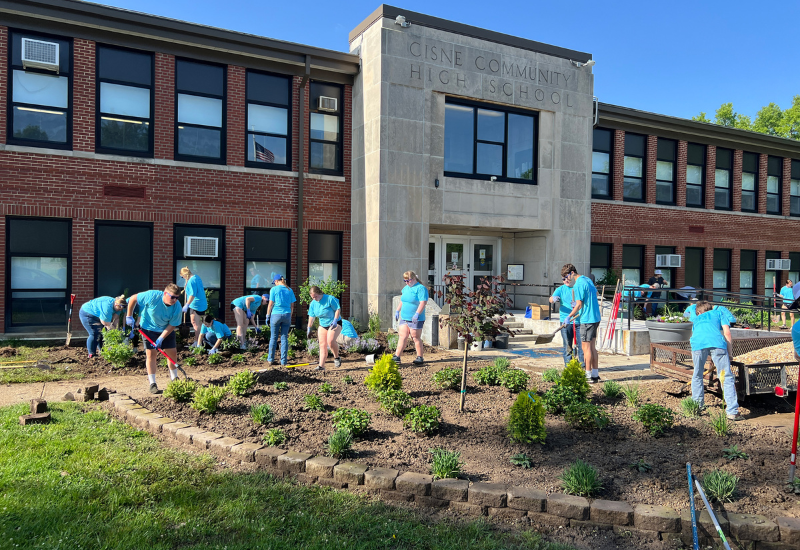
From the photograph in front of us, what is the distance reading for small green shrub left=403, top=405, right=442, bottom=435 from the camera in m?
5.70

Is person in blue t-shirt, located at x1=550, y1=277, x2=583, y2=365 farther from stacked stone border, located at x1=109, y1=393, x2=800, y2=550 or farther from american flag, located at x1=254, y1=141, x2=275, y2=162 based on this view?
american flag, located at x1=254, y1=141, x2=275, y2=162

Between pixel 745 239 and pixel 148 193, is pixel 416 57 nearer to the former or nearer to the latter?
pixel 148 193

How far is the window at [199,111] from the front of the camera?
13.6 m

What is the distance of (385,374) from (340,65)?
416 inches

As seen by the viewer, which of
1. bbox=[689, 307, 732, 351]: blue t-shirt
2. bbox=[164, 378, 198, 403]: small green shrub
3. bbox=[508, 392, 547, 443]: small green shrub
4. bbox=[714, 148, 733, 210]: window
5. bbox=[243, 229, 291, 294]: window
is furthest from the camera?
bbox=[714, 148, 733, 210]: window

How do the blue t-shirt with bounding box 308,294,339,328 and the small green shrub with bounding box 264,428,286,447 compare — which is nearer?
the small green shrub with bounding box 264,428,286,447

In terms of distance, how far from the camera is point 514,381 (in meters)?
7.56

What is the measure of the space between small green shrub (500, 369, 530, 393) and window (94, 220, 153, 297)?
9.29 meters

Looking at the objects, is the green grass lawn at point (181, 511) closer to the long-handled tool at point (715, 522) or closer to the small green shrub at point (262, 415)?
the small green shrub at point (262, 415)

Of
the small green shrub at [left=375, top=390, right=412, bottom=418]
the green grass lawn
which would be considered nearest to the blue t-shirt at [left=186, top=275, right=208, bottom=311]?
the green grass lawn

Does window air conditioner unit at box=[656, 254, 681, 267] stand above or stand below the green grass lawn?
above

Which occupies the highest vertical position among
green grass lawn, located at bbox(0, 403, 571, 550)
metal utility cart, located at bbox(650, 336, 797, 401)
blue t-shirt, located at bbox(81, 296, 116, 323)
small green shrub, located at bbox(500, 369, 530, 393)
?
blue t-shirt, located at bbox(81, 296, 116, 323)

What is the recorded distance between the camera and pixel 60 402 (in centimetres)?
744

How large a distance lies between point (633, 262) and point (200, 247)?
48.1 feet
